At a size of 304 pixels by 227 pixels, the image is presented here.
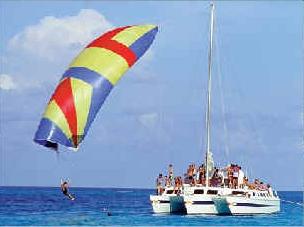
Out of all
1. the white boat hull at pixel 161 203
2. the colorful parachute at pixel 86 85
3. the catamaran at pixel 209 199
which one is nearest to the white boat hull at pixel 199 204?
the catamaran at pixel 209 199

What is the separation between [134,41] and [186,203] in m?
7.80

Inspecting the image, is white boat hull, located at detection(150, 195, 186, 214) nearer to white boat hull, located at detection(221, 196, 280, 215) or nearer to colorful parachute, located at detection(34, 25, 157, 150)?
white boat hull, located at detection(221, 196, 280, 215)

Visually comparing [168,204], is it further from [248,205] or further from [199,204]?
[248,205]

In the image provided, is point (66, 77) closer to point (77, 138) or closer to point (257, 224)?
point (77, 138)

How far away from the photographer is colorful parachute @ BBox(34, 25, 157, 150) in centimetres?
1991

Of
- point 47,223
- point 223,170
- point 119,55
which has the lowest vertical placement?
point 47,223

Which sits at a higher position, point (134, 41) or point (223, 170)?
point (134, 41)

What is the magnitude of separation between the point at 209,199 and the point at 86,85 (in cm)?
880

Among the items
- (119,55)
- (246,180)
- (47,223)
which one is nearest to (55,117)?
(119,55)

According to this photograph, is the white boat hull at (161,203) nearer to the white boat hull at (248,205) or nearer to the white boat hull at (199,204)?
the white boat hull at (199,204)

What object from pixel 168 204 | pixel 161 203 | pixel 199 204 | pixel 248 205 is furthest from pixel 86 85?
pixel 248 205

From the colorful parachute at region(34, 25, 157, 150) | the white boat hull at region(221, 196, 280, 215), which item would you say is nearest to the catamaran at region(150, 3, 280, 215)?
the white boat hull at region(221, 196, 280, 215)

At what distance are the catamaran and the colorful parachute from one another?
7.43m

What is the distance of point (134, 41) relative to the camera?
72.7 ft
